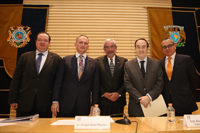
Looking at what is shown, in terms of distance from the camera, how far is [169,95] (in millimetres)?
2551

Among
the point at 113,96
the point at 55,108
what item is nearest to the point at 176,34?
the point at 113,96

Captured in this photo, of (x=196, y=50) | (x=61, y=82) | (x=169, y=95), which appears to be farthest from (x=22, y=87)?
(x=196, y=50)

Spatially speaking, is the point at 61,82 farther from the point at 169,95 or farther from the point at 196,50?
the point at 196,50

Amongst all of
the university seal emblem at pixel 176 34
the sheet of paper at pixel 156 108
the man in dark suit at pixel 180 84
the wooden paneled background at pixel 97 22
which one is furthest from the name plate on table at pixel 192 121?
the university seal emblem at pixel 176 34

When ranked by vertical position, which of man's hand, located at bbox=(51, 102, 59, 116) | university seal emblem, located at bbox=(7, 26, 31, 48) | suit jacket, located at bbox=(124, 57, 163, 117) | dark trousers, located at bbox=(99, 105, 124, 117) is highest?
university seal emblem, located at bbox=(7, 26, 31, 48)

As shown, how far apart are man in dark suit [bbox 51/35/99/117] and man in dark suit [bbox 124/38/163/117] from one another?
24.7 inches

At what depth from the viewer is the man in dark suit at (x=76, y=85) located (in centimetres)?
236

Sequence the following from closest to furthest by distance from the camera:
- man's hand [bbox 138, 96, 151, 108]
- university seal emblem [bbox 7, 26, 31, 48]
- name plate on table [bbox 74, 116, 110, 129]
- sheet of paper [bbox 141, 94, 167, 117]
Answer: name plate on table [bbox 74, 116, 110, 129], sheet of paper [bbox 141, 94, 167, 117], man's hand [bbox 138, 96, 151, 108], university seal emblem [bbox 7, 26, 31, 48]

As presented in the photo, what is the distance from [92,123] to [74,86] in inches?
51.9

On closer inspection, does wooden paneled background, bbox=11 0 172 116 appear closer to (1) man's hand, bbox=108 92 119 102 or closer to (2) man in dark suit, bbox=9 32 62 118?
(2) man in dark suit, bbox=9 32 62 118

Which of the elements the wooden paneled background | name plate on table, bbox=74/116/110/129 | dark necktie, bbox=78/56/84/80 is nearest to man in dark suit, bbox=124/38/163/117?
dark necktie, bbox=78/56/84/80

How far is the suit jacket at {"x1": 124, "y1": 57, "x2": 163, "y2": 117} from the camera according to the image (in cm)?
223

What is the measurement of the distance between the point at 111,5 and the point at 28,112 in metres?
4.12

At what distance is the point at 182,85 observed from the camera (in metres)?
2.55
